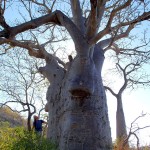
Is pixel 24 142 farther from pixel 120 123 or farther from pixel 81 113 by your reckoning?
pixel 120 123

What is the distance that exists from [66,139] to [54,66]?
227cm

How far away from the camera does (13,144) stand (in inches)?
136

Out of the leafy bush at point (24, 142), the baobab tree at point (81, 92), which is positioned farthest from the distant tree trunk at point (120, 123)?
the leafy bush at point (24, 142)

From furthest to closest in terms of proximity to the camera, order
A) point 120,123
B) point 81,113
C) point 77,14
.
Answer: point 120,123 < point 77,14 < point 81,113

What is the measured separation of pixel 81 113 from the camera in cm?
516

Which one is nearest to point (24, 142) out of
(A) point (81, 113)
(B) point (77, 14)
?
(A) point (81, 113)

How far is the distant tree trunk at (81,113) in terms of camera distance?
16.2 ft

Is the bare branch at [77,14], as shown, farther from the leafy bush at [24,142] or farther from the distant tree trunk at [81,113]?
the leafy bush at [24,142]

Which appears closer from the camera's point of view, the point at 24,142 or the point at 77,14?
the point at 24,142

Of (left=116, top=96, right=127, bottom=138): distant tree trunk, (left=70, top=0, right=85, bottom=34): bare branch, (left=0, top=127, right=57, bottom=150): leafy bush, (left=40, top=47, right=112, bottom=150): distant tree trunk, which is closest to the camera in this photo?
(left=0, top=127, right=57, bottom=150): leafy bush

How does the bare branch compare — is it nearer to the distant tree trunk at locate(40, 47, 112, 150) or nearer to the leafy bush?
the distant tree trunk at locate(40, 47, 112, 150)

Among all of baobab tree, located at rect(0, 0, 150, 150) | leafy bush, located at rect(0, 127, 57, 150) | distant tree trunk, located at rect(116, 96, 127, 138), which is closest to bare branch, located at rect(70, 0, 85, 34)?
baobab tree, located at rect(0, 0, 150, 150)

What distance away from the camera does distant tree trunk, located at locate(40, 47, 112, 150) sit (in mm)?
4949

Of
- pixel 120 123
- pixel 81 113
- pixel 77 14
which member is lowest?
pixel 81 113
